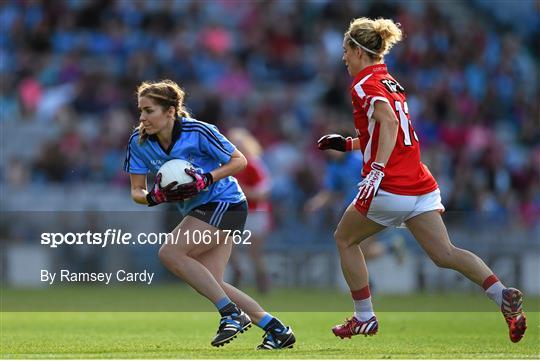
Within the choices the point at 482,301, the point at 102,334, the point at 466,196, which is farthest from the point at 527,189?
the point at 102,334

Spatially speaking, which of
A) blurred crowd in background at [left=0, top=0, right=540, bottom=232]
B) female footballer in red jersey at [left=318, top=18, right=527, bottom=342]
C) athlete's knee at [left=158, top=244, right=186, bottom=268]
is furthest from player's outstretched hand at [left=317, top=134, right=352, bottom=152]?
blurred crowd in background at [left=0, top=0, right=540, bottom=232]

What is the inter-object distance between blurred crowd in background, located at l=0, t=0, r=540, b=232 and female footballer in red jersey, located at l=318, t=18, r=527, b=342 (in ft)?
36.4

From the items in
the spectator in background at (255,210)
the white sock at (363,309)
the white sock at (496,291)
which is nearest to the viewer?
the white sock at (496,291)

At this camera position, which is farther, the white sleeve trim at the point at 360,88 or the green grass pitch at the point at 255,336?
the white sleeve trim at the point at 360,88

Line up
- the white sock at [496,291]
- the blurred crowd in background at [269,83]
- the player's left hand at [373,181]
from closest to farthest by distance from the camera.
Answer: the player's left hand at [373,181]
the white sock at [496,291]
the blurred crowd in background at [269,83]

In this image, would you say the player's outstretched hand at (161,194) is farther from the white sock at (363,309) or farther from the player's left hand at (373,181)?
the white sock at (363,309)

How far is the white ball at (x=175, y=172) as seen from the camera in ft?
32.0

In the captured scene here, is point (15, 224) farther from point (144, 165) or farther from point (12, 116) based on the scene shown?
point (144, 165)

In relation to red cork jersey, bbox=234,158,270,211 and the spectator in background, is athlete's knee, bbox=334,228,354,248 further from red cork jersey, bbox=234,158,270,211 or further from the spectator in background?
red cork jersey, bbox=234,158,270,211

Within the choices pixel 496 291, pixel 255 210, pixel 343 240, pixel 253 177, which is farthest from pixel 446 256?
pixel 255 210

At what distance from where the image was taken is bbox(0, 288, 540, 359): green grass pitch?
952 centimetres

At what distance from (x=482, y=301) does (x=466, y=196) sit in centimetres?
484

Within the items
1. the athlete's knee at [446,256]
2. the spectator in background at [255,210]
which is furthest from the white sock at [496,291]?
the spectator in background at [255,210]

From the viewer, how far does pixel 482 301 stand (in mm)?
17141
